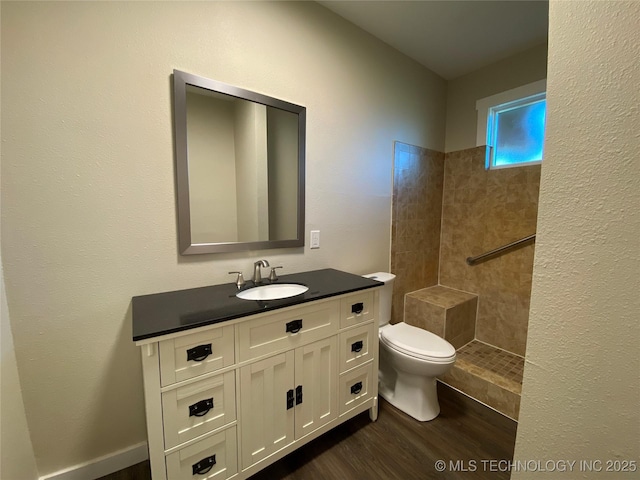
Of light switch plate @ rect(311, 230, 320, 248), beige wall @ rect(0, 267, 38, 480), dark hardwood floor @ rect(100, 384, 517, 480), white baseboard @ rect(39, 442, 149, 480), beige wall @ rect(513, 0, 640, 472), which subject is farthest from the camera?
light switch plate @ rect(311, 230, 320, 248)

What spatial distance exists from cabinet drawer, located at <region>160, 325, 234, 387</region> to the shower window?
253 cm

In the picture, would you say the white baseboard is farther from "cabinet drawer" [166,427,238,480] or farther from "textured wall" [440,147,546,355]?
"textured wall" [440,147,546,355]

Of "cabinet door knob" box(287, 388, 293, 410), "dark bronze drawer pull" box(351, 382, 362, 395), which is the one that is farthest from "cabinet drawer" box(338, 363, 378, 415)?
"cabinet door knob" box(287, 388, 293, 410)

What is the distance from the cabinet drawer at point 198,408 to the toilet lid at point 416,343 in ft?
3.47

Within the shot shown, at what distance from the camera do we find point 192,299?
1.23 meters

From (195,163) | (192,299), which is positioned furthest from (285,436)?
(195,163)

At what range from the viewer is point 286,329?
4.00ft

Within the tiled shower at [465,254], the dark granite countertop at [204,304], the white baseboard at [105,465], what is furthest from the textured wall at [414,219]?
the white baseboard at [105,465]

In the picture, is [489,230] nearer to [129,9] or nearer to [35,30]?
[129,9]

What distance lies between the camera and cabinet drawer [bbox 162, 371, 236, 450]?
979 mm

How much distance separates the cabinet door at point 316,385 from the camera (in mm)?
1290

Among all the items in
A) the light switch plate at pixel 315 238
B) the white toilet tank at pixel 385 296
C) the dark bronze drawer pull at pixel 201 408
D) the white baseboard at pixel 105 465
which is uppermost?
the light switch plate at pixel 315 238

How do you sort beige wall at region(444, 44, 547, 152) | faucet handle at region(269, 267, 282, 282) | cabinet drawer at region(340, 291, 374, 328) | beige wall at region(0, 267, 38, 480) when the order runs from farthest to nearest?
beige wall at region(444, 44, 547, 152)
faucet handle at region(269, 267, 282, 282)
cabinet drawer at region(340, 291, 374, 328)
beige wall at region(0, 267, 38, 480)

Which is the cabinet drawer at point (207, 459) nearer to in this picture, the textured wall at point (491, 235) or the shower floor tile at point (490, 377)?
the shower floor tile at point (490, 377)
